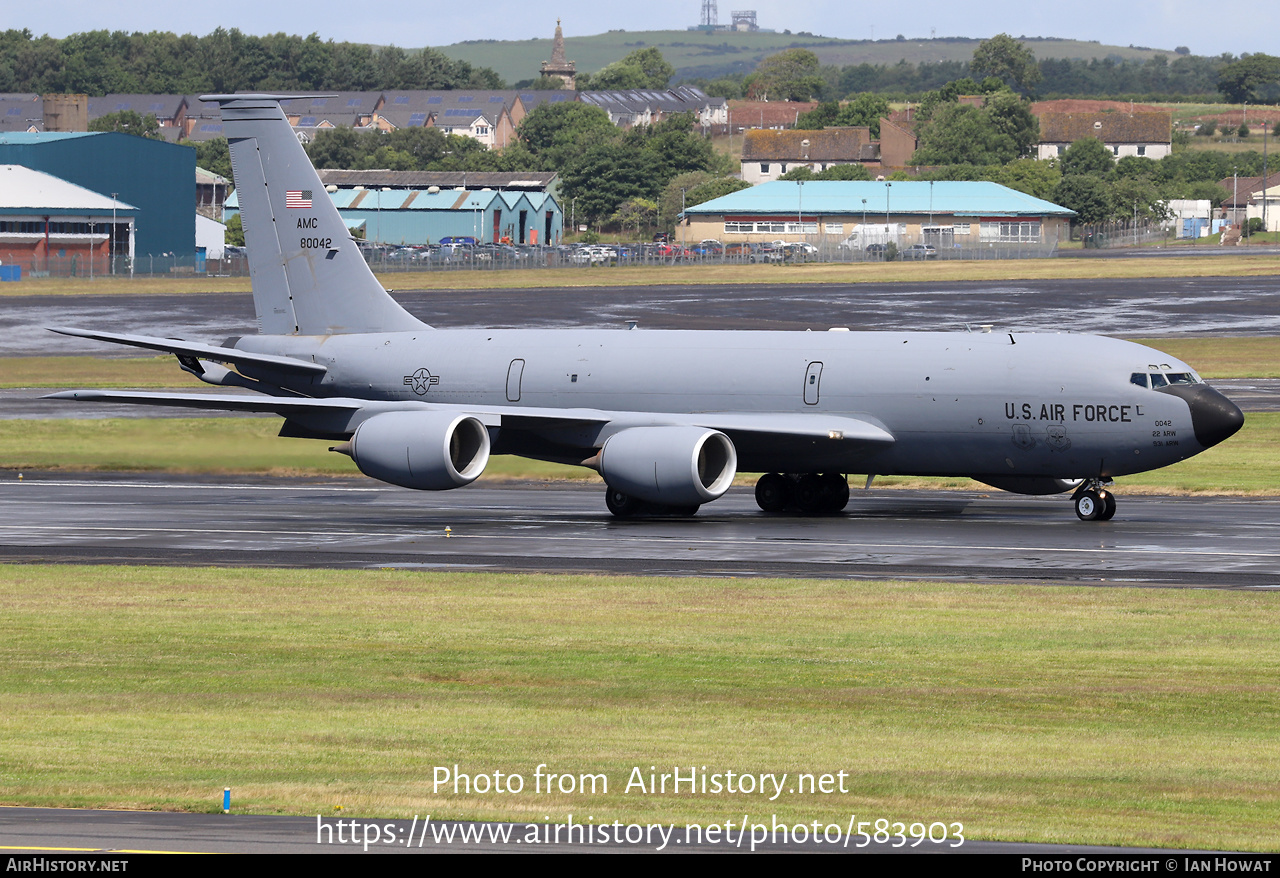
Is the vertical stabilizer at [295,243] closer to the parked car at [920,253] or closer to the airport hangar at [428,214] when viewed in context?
the parked car at [920,253]

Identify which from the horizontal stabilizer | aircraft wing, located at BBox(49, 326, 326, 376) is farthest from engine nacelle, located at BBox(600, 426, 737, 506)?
aircraft wing, located at BBox(49, 326, 326, 376)

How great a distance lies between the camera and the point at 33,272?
135 m

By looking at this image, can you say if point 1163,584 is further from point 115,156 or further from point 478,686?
point 115,156

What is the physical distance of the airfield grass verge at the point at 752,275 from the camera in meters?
116

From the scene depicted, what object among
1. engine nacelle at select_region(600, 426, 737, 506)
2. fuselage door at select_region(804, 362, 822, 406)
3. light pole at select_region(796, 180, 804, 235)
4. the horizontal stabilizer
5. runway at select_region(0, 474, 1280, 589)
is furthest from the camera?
light pole at select_region(796, 180, 804, 235)

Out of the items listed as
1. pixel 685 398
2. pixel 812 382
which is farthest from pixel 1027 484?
pixel 685 398

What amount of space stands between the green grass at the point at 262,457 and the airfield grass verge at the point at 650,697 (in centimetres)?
1626

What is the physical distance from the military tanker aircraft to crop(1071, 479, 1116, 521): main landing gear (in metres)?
0.04

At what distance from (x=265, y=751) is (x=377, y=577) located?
1306 centimetres

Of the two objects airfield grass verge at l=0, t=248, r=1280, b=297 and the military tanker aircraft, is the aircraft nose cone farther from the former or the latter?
airfield grass verge at l=0, t=248, r=1280, b=297

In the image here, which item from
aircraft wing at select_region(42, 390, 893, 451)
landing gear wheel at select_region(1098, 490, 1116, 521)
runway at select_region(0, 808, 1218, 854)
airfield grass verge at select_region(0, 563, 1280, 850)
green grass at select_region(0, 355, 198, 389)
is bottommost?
green grass at select_region(0, 355, 198, 389)

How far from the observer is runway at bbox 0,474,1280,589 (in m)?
30.8

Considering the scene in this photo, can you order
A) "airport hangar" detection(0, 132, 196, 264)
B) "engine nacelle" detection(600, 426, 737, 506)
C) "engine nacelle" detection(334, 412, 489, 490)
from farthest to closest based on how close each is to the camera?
"airport hangar" detection(0, 132, 196, 264)
"engine nacelle" detection(334, 412, 489, 490)
"engine nacelle" detection(600, 426, 737, 506)

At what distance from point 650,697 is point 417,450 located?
1830 cm
